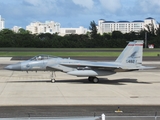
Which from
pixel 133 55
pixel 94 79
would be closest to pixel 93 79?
pixel 94 79

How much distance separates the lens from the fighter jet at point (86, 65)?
86.7 ft

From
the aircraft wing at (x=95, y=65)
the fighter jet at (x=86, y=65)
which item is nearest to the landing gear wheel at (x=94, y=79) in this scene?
the fighter jet at (x=86, y=65)

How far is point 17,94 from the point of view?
2039 centimetres

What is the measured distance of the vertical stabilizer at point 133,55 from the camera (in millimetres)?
27266

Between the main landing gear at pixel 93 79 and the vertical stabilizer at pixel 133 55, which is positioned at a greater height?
the vertical stabilizer at pixel 133 55

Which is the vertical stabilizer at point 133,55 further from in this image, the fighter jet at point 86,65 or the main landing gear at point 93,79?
the main landing gear at point 93,79

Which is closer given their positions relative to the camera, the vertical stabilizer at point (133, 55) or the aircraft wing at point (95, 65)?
the aircraft wing at point (95, 65)

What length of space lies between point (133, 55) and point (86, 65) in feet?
13.3

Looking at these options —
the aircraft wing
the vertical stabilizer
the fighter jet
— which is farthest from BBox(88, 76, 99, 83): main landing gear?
the vertical stabilizer

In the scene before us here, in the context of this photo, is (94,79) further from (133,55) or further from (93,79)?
(133,55)

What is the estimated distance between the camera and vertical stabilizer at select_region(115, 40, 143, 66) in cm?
2727

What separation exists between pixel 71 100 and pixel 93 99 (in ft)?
4.34

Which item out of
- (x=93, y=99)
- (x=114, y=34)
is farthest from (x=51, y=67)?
(x=114, y=34)

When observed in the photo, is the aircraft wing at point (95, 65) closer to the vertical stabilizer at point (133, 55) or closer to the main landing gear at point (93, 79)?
the vertical stabilizer at point (133, 55)
